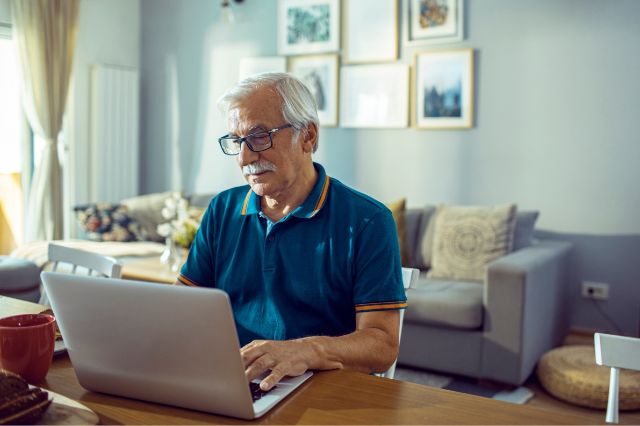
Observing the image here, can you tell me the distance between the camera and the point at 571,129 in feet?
12.8

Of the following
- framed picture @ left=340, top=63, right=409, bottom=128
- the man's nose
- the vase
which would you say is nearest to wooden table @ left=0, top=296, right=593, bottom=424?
the man's nose

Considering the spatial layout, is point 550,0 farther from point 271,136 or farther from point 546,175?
point 271,136

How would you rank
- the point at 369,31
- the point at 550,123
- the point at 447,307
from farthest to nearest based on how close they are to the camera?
1. the point at 369,31
2. the point at 550,123
3. the point at 447,307

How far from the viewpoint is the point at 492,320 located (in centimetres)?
320

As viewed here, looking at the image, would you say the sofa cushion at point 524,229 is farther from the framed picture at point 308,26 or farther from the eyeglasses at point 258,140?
the eyeglasses at point 258,140

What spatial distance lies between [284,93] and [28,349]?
0.78 metres

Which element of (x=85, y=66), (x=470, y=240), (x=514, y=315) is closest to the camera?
(x=514, y=315)

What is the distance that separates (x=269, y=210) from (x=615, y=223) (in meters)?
2.84

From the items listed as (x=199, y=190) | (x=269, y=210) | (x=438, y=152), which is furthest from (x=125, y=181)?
(x=269, y=210)

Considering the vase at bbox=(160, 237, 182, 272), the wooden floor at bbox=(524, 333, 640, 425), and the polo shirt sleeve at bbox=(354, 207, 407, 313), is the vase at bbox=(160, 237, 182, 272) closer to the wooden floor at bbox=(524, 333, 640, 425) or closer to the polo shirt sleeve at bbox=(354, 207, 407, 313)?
Answer: the wooden floor at bbox=(524, 333, 640, 425)

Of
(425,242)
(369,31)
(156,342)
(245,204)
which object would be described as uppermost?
(369,31)

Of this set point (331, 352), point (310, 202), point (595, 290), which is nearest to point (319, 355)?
point (331, 352)

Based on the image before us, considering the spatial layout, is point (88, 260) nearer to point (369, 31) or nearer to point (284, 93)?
point (284, 93)

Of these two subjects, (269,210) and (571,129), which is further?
(571,129)
